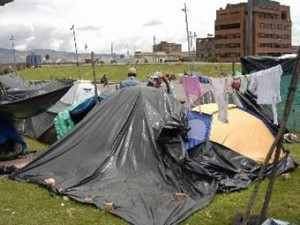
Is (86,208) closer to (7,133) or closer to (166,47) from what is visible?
(7,133)

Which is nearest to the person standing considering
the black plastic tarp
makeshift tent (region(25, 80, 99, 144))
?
the black plastic tarp

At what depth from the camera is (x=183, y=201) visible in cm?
606

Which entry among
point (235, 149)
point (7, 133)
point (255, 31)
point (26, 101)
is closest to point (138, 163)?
point (235, 149)

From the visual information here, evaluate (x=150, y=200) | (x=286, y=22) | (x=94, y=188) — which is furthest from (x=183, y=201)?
(x=286, y=22)

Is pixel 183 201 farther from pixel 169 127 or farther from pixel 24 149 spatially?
pixel 24 149

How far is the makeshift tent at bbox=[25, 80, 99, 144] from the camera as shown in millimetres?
11594

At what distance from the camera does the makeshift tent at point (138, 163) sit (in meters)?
6.17

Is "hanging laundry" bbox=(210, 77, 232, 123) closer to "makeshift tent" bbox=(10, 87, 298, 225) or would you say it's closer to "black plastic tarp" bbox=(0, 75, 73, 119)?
"makeshift tent" bbox=(10, 87, 298, 225)

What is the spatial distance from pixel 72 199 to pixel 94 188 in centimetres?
37

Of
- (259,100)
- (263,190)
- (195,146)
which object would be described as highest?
(259,100)

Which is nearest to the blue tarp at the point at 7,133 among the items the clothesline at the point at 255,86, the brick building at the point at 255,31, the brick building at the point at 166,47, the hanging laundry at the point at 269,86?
the clothesline at the point at 255,86

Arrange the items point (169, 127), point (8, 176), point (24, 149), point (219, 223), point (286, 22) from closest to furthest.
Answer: point (219, 223), point (169, 127), point (8, 176), point (24, 149), point (286, 22)

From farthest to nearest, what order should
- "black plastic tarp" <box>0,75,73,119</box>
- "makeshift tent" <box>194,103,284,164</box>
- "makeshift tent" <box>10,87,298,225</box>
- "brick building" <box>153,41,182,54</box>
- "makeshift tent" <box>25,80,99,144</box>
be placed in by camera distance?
"brick building" <box>153,41,182,54</box>, "makeshift tent" <box>25,80,99,144</box>, "black plastic tarp" <box>0,75,73,119</box>, "makeshift tent" <box>194,103,284,164</box>, "makeshift tent" <box>10,87,298,225</box>

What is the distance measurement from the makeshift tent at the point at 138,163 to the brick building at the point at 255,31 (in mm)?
72862
